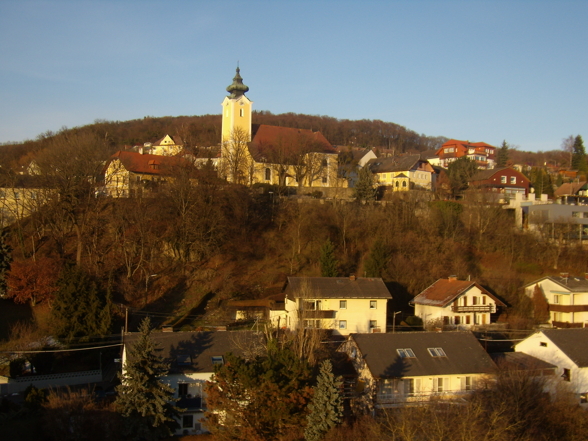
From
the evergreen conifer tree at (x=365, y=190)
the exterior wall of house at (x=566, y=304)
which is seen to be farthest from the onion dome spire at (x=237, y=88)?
the exterior wall of house at (x=566, y=304)

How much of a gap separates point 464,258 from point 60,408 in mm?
Result: 28128

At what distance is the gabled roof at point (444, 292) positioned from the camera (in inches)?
1192

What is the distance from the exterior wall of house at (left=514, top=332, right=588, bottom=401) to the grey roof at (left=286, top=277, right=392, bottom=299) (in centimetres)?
728

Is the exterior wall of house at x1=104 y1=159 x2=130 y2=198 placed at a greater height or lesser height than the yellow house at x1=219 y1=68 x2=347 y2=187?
lesser

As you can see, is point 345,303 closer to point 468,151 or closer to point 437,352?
point 437,352

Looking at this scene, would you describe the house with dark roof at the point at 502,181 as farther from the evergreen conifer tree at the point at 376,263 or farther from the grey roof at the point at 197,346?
the grey roof at the point at 197,346

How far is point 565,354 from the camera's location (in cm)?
2338

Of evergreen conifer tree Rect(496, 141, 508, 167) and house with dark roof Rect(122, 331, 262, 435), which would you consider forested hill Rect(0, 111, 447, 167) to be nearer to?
evergreen conifer tree Rect(496, 141, 508, 167)

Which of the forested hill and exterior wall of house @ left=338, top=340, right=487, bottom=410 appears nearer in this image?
exterior wall of house @ left=338, top=340, right=487, bottom=410

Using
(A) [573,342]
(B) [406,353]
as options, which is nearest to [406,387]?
(B) [406,353]

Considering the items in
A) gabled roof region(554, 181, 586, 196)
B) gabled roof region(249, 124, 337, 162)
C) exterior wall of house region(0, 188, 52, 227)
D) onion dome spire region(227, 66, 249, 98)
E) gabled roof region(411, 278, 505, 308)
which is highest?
onion dome spire region(227, 66, 249, 98)

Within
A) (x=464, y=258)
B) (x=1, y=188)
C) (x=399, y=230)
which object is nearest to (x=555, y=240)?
(x=464, y=258)

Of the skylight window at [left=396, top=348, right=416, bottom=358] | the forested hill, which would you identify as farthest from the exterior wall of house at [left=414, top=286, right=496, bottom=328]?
the forested hill

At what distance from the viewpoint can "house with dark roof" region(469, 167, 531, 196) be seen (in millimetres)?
51781
